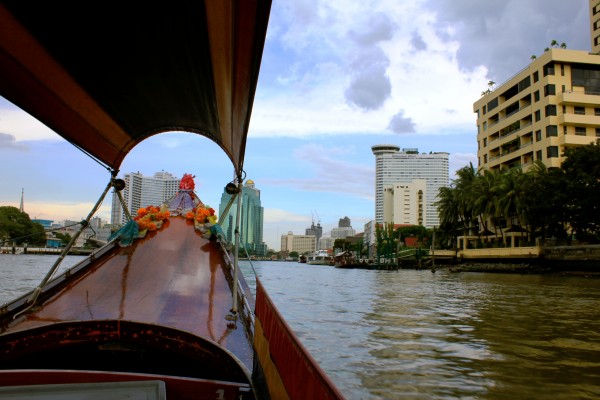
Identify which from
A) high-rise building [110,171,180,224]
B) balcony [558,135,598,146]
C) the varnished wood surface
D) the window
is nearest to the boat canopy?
the varnished wood surface

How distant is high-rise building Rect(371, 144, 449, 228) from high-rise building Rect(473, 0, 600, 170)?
118 m

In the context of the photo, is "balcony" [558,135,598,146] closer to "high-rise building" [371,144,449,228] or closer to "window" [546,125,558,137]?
"window" [546,125,558,137]

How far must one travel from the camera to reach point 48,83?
350cm

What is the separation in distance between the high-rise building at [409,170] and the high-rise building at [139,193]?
16115cm

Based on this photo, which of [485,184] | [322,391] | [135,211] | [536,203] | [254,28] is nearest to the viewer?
[322,391]

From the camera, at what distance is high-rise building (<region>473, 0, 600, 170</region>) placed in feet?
138

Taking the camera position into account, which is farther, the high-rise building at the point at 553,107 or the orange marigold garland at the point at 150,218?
the high-rise building at the point at 553,107

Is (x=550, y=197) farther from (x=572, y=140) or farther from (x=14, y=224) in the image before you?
(x=14, y=224)

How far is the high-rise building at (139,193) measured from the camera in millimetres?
6716

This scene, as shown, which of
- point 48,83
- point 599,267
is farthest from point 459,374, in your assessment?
point 599,267

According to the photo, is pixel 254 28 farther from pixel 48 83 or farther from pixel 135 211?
pixel 135 211

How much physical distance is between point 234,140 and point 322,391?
3.38 meters

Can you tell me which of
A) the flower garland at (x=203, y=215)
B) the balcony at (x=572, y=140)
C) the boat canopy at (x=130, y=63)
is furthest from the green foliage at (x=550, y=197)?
the boat canopy at (x=130, y=63)

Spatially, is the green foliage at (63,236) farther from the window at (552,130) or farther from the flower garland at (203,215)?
the window at (552,130)
